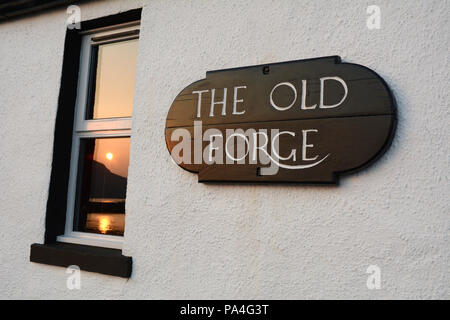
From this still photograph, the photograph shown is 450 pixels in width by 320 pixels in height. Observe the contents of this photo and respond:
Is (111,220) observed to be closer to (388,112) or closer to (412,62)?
(388,112)

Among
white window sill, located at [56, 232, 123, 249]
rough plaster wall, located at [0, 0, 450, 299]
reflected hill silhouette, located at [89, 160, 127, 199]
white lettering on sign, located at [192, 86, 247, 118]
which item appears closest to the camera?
rough plaster wall, located at [0, 0, 450, 299]

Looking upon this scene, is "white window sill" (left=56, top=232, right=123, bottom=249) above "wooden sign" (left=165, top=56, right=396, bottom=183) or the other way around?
the other way around

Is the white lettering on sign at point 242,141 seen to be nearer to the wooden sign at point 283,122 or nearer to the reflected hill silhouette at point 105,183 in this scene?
the wooden sign at point 283,122

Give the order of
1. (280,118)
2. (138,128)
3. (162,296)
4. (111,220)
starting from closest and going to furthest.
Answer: (280,118), (162,296), (138,128), (111,220)

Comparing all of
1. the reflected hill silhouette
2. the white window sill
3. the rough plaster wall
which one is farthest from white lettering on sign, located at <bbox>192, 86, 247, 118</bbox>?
the white window sill

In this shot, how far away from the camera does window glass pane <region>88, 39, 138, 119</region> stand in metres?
2.30

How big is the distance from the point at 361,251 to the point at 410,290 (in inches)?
8.8

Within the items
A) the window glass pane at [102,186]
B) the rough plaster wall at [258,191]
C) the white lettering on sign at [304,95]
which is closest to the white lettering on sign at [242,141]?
the white lettering on sign at [304,95]

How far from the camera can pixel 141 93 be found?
2051 millimetres

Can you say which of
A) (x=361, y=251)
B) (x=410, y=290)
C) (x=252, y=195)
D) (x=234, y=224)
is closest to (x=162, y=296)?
(x=234, y=224)

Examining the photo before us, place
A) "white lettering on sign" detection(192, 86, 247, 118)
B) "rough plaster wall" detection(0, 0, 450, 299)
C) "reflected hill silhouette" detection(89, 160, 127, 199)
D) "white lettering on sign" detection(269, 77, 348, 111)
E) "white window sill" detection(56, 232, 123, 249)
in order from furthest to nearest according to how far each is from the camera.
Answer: "reflected hill silhouette" detection(89, 160, 127, 199)
"white window sill" detection(56, 232, 123, 249)
"white lettering on sign" detection(192, 86, 247, 118)
"white lettering on sign" detection(269, 77, 348, 111)
"rough plaster wall" detection(0, 0, 450, 299)

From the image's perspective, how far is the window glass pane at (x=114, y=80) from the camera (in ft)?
7.56

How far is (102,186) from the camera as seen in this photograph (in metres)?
2.31

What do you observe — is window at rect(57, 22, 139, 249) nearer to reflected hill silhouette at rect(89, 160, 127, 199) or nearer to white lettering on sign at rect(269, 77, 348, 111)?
reflected hill silhouette at rect(89, 160, 127, 199)
